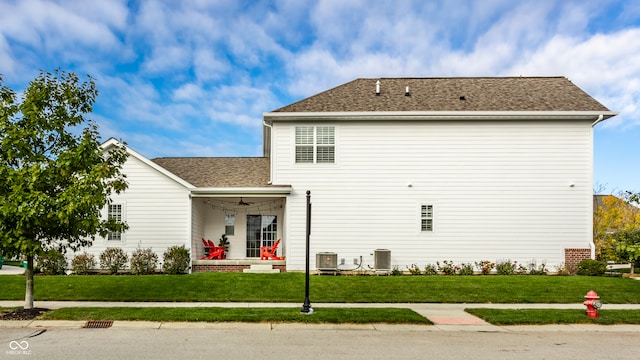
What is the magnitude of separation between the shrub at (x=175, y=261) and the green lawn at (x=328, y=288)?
1.01 metres

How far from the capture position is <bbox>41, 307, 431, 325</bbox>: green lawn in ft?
37.3

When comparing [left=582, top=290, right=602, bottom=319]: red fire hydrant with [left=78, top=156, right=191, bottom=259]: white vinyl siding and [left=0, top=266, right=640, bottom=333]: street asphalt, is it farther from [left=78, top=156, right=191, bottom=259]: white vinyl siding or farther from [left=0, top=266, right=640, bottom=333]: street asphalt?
[left=78, top=156, right=191, bottom=259]: white vinyl siding

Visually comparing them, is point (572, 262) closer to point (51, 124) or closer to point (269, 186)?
point (269, 186)

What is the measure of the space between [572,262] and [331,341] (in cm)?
1349

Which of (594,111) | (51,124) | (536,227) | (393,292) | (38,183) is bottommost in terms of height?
(393,292)

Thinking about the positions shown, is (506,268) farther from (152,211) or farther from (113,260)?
(113,260)

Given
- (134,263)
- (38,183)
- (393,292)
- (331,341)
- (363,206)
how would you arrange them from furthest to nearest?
(363,206)
(134,263)
(393,292)
(38,183)
(331,341)

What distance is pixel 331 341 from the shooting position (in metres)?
9.57

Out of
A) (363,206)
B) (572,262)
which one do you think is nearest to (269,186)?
(363,206)

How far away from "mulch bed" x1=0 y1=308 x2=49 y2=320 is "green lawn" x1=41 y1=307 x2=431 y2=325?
0.80 ft

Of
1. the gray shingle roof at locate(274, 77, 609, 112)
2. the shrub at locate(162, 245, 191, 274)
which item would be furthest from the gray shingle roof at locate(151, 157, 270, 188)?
the gray shingle roof at locate(274, 77, 609, 112)

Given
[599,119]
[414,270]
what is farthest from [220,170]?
[599,119]

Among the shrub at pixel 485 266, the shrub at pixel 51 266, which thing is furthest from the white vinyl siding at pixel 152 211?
the shrub at pixel 485 266

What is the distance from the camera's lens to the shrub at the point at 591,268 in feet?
60.5
